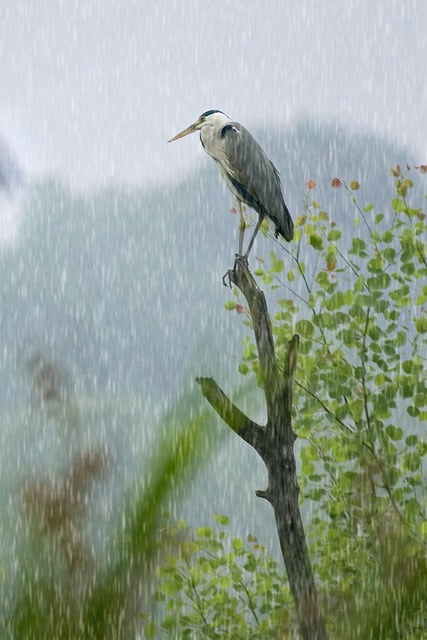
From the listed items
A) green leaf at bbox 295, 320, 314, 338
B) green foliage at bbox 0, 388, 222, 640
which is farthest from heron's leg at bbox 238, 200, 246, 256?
green foliage at bbox 0, 388, 222, 640

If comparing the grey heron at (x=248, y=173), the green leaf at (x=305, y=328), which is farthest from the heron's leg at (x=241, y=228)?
the green leaf at (x=305, y=328)

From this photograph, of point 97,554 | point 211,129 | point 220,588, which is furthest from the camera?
point 211,129

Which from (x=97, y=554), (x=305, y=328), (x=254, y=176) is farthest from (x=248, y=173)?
(x=97, y=554)

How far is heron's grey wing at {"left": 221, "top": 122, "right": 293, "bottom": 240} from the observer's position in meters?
3.13

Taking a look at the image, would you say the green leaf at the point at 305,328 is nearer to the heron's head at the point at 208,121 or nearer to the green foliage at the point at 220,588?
the green foliage at the point at 220,588

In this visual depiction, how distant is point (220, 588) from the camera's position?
2.90m

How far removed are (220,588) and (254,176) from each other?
1.60 meters

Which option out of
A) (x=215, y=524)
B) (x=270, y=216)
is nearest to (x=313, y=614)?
(x=215, y=524)

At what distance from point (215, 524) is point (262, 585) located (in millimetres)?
291

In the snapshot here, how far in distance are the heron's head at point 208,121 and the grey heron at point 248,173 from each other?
0.06 m

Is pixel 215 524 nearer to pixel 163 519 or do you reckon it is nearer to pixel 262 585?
pixel 262 585

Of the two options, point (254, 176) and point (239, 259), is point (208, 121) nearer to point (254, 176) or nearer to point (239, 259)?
point (254, 176)

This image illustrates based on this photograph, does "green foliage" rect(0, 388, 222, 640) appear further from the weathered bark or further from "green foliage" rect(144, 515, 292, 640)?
"green foliage" rect(144, 515, 292, 640)

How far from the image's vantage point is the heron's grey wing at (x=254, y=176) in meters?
3.13
